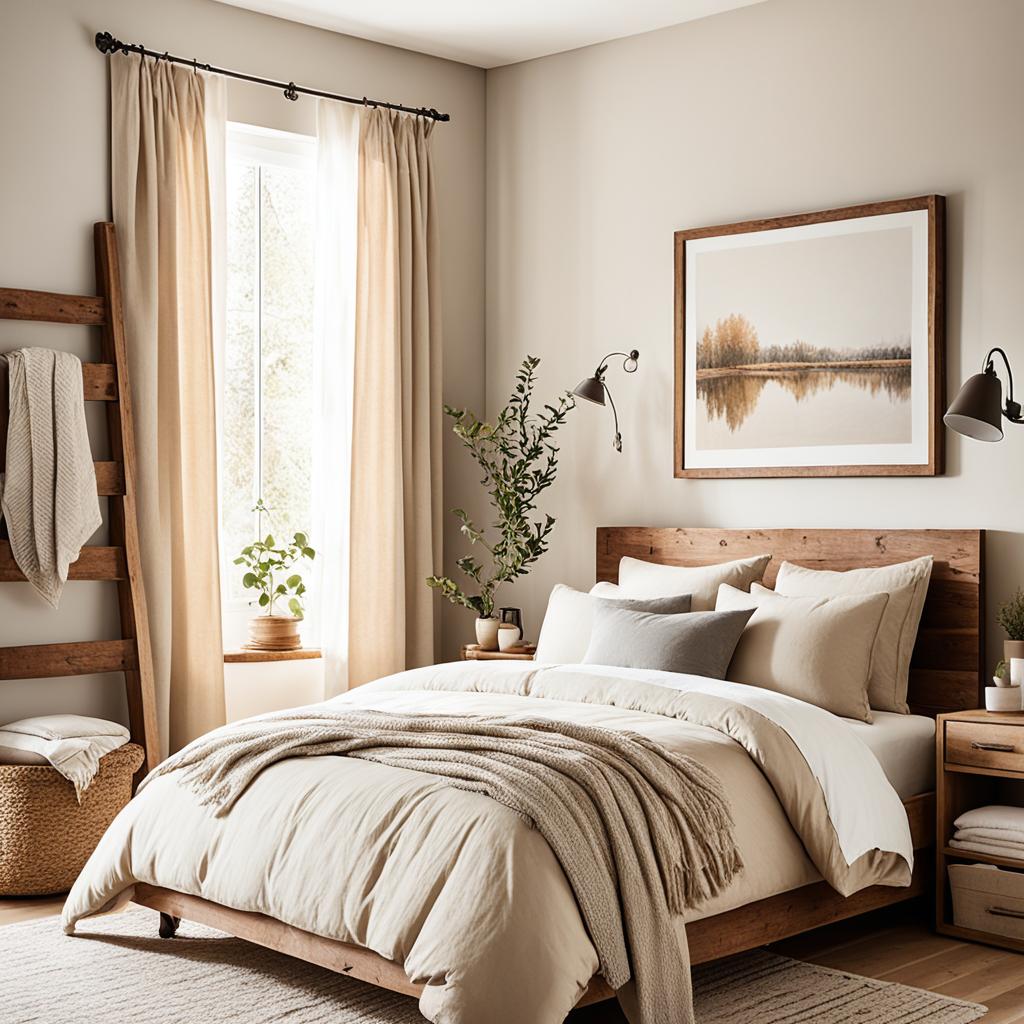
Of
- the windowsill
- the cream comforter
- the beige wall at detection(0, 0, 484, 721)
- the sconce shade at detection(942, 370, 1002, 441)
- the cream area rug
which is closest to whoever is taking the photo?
the cream comforter

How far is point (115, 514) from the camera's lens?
479 centimetres

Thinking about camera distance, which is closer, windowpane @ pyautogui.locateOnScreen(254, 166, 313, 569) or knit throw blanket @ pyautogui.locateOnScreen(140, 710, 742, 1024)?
knit throw blanket @ pyautogui.locateOnScreen(140, 710, 742, 1024)

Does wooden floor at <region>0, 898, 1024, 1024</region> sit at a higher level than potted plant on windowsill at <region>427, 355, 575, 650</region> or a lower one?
lower

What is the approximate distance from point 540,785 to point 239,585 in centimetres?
253

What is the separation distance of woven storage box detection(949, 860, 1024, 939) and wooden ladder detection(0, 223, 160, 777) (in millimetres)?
2528

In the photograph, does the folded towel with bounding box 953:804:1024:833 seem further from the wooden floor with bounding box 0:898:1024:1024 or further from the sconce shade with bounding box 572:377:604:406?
the sconce shade with bounding box 572:377:604:406

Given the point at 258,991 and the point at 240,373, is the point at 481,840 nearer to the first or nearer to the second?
the point at 258,991

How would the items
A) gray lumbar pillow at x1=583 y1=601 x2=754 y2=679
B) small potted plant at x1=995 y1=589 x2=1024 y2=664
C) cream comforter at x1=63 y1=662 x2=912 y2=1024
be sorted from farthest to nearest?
gray lumbar pillow at x1=583 y1=601 x2=754 y2=679, small potted plant at x1=995 y1=589 x2=1024 y2=664, cream comforter at x1=63 y1=662 x2=912 y2=1024

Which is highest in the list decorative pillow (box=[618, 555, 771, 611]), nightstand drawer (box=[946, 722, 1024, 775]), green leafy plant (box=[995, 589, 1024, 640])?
decorative pillow (box=[618, 555, 771, 611])

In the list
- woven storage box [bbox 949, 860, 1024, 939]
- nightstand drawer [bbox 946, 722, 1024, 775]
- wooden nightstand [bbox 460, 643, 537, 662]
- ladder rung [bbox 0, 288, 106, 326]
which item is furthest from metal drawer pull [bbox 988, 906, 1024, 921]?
ladder rung [bbox 0, 288, 106, 326]

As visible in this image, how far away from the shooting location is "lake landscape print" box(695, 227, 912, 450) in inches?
184

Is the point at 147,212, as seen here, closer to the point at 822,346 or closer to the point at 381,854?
the point at 822,346

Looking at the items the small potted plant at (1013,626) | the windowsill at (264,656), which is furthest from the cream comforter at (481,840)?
the windowsill at (264,656)

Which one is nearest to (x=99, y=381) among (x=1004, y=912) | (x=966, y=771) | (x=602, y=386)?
(x=602, y=386)
